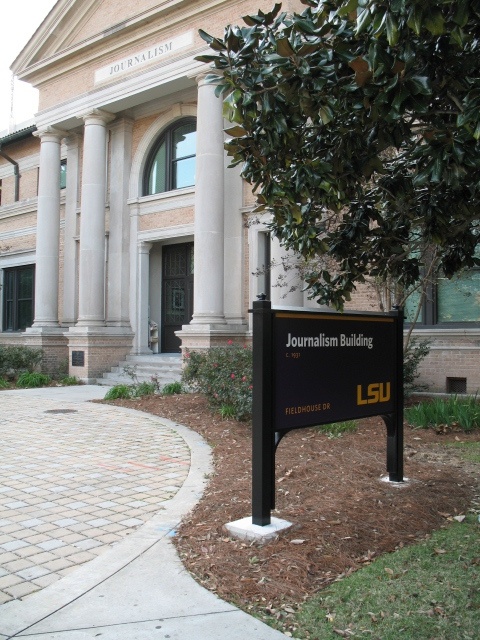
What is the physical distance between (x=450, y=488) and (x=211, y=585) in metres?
2.92

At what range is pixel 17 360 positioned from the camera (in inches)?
704

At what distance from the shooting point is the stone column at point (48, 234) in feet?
63.6

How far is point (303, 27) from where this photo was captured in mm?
3285

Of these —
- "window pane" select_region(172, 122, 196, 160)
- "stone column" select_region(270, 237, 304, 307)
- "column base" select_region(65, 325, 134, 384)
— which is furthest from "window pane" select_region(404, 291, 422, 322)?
"column base" select_region(65, 325, 134, 384)

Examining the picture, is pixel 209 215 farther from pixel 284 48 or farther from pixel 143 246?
pixel 284 48

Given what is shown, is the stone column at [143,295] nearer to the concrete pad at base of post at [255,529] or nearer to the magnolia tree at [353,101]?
the magnolia tree at [353,101]

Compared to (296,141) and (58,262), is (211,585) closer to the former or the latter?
(296,141)

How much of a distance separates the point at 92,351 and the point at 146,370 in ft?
6.11

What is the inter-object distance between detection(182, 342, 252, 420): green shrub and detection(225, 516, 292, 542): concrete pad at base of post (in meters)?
4.62

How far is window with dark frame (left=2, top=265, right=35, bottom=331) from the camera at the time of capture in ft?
76.8

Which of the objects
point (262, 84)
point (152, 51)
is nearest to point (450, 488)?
point (262, 84)

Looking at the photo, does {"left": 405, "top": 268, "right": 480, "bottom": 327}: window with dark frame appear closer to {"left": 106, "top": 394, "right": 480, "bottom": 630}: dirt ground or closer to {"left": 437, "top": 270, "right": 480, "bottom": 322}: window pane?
{"left": 437, "top": 270, "right": 480, "bottom": 322}: window pane

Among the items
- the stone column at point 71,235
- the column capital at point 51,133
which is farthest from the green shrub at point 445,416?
the column capital at point 51,133

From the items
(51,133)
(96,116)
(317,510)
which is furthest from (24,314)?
(317,510)
